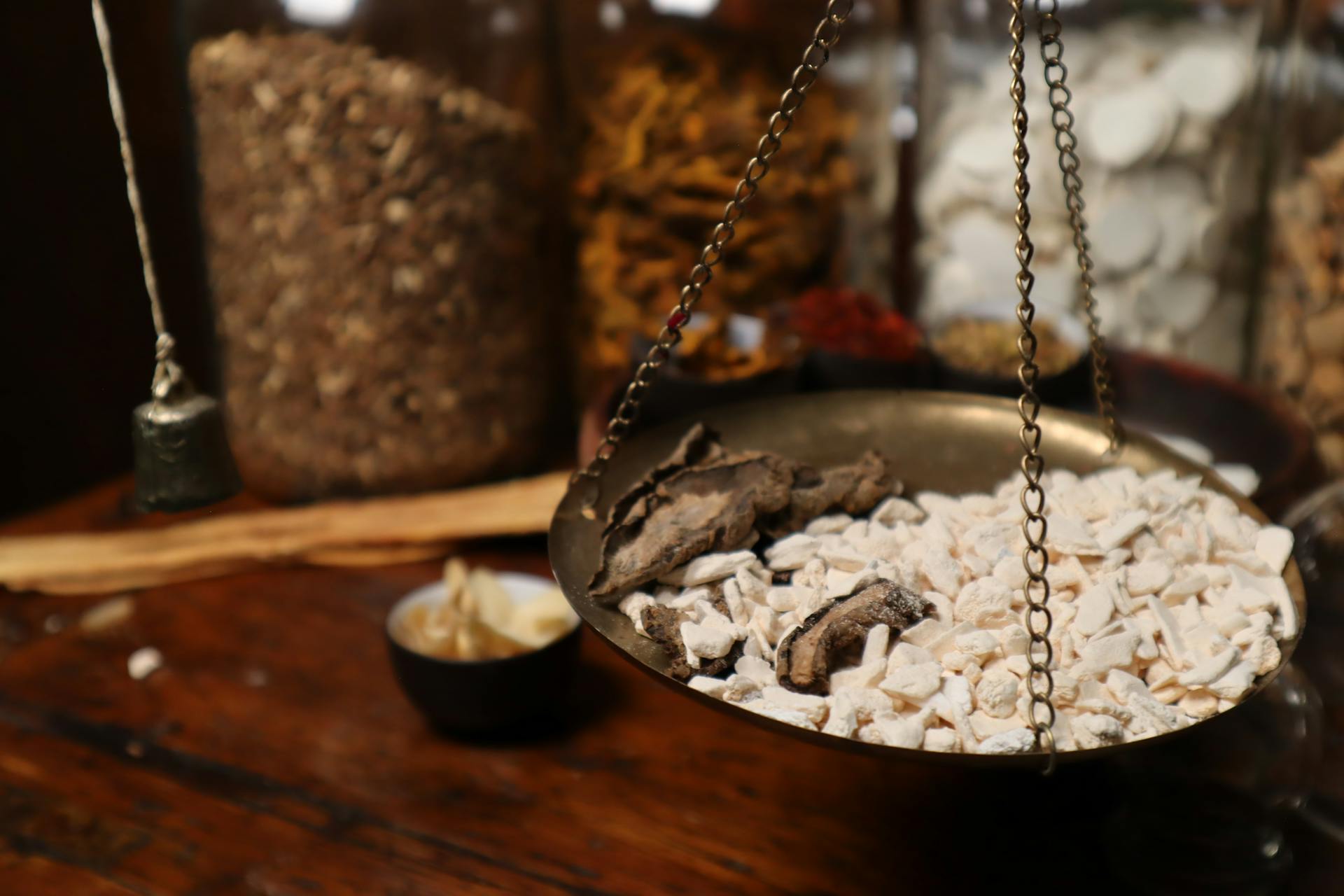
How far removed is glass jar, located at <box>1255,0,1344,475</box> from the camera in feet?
3.22

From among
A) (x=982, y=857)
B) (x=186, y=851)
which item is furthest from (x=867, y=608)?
(x=186, y=851)

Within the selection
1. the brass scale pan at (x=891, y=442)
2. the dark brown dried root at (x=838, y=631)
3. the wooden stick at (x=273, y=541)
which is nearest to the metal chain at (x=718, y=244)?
the brass scale pan at (x=891, y=442)

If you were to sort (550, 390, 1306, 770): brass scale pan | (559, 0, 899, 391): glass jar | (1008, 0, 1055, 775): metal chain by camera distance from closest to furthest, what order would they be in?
(1008, 0, 1055, 775): metal chain, (550, 390, 1306, 770): brass scale pan, (559, 0, 899, 391): glass jar

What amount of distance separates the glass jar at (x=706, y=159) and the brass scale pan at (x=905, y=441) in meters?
0.29

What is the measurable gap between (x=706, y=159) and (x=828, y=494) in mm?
523

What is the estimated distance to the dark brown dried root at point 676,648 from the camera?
527 millimetres

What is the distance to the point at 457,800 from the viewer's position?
75 cm

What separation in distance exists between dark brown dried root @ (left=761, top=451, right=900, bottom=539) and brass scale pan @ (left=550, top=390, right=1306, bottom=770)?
1.8 inches

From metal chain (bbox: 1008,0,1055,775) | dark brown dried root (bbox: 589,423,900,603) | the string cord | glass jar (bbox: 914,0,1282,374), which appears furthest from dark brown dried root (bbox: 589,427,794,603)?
glass jar (bbox: 914,0,1282,374)

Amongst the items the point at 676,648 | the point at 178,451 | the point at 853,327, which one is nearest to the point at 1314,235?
the point at 853,327

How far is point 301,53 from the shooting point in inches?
38.2

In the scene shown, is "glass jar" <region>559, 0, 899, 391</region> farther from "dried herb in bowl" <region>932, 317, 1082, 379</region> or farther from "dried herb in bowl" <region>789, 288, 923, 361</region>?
"dried herb in bowl" <region>932, 317, 1082, 379</region>

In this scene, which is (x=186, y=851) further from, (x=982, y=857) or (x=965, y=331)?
(x=965, y=331)

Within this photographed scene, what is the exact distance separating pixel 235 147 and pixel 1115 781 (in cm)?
85
